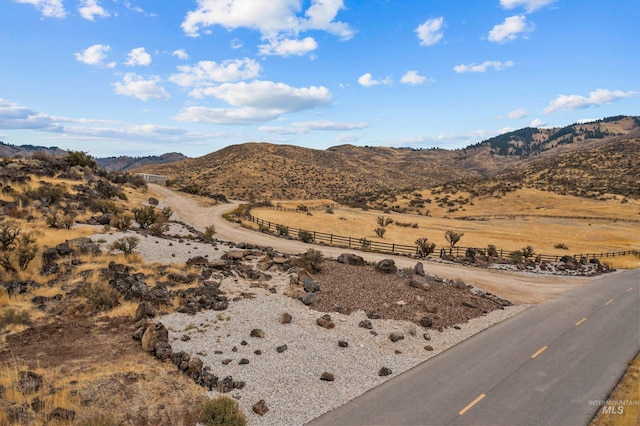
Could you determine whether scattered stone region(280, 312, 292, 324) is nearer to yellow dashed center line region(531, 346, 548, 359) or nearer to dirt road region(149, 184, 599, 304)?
yellow dashed center line region(531, 346, 548, 359)

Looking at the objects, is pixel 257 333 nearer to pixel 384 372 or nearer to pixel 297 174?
pixel 384 372

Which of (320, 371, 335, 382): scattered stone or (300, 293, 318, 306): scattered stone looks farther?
(300, 293, 318, 306): scattered stone

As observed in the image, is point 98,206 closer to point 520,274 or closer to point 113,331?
point 113,331

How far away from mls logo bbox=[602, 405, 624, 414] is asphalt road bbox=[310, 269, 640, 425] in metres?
0.31

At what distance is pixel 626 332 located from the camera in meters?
17.3

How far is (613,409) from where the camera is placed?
10.7m

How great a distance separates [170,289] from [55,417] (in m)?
9.67

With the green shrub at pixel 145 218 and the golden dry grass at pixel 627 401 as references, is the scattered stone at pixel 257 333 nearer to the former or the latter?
the golden dry grass at pixel 627 401

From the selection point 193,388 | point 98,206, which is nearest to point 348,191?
point 98,206

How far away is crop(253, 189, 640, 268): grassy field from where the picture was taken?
4815cm

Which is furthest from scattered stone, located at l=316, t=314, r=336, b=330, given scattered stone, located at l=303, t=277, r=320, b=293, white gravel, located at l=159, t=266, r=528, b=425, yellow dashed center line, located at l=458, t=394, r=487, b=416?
yellow dashed center line, located at l=458, t=394, r=487, b=416

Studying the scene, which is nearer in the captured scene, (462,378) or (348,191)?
(462,378)

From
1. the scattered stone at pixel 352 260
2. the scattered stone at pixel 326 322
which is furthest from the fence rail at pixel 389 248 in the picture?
the scattered stone at pixel 326 322

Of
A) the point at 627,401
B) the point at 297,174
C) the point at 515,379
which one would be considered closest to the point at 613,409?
the point at 627,401
